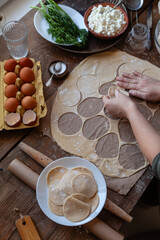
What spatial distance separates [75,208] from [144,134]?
48 cm

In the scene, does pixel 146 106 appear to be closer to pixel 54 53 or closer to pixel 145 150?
pixel 145 150

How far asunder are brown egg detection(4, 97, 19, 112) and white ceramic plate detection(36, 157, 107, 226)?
0.39 meters

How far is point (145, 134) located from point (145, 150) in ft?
0.27

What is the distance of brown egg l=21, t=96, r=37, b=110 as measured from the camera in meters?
1.27

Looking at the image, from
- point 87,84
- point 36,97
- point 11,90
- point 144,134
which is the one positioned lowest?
point 144,134

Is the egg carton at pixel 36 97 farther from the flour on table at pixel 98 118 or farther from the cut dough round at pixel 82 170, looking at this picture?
the cut dough round at pixel 82 170

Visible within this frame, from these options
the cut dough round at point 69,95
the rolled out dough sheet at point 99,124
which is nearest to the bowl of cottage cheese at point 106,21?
the rolled out dough sheet at point 99,124

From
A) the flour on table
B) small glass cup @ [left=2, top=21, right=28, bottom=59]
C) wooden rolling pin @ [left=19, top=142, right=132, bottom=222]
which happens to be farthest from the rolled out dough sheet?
small glass cup @ [left=2, top=21, right=28, bottom=59]

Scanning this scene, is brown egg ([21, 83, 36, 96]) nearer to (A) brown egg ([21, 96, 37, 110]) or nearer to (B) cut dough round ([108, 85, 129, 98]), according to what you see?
(A) brown egg ([21, 96, 37, 110])

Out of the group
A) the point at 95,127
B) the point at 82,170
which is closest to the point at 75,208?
the point at 82,170

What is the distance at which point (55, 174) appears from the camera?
1.09 meters

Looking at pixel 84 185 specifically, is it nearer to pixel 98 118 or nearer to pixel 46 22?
pixel 98 118

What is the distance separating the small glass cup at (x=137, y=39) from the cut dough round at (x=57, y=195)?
3.26 ft

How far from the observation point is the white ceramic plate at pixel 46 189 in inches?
39.2
